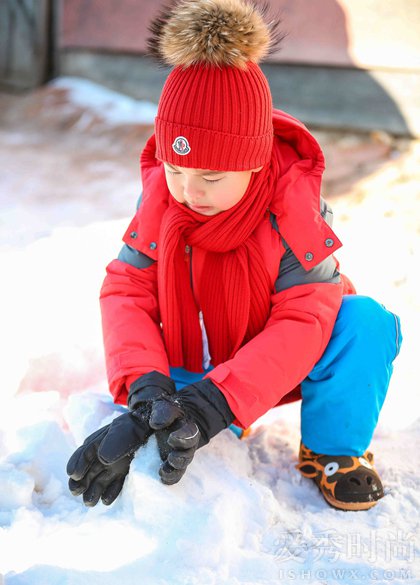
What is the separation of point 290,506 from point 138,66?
12.6ft

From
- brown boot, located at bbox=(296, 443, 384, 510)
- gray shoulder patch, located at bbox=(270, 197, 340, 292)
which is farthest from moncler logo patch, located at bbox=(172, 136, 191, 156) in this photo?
brown boot, located at bbox=(296, 443, 384, 510)

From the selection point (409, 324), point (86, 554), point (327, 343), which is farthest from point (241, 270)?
point (409, 324)

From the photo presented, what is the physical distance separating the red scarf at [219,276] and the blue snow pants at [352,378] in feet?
0.60

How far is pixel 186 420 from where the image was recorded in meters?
1.39

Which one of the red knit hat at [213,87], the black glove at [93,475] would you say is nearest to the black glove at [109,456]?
the black glove at [93,475]

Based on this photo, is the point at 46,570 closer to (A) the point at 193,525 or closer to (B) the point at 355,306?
(A) the point at 193,525

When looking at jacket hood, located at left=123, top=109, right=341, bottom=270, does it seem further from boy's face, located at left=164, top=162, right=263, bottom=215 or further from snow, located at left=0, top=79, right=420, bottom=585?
snow, located at left=0, top=79, right=420, bottom=585

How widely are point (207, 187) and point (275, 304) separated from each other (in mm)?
315

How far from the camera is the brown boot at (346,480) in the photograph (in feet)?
5.16

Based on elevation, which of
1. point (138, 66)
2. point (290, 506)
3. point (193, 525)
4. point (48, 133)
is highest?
point (193, 525)

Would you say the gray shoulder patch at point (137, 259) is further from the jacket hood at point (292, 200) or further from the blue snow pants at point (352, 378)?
the blue snow pants at point (352, 378)

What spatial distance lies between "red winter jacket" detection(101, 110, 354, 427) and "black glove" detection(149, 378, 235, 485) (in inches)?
1.1

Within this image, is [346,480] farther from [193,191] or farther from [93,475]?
[193,191]

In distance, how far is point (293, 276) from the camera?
159 centimetres
